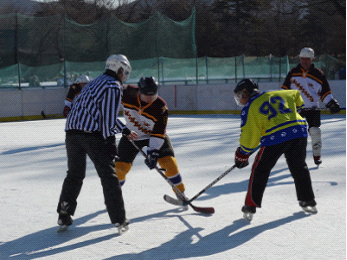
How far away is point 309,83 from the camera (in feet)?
11.7

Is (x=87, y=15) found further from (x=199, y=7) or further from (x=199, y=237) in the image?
(x=199, y=237)

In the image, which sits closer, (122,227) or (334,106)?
(122,227)

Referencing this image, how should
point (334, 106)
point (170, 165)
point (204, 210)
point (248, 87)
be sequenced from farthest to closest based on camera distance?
1. point (334, 106)
2. point (170, 165)
3. point (204, 210)
4. point (248, 87)

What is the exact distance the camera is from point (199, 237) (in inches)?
82.7

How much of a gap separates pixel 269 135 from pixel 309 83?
1535 millimetres

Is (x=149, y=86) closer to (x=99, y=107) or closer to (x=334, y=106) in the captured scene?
(x=99, y=107)

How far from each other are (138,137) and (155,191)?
0.58 metres

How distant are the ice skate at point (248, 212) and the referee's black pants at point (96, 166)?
0.66 m

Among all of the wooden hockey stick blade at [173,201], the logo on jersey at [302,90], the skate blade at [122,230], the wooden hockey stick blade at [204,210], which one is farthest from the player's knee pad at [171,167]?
the logo on jersey at [302,90]

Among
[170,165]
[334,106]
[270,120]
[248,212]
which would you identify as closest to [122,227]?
[170,165]

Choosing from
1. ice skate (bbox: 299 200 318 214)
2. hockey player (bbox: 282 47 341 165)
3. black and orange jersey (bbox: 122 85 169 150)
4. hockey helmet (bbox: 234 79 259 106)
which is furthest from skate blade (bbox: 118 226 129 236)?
hockey player (bbox: 282 47 341 165)

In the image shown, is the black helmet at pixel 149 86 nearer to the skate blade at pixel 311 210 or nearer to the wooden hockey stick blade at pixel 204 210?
the wooden hockey stick blade at pixel 204 210

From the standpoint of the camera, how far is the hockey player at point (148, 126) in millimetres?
2263

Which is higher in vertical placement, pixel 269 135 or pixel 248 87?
pixel 248 87
